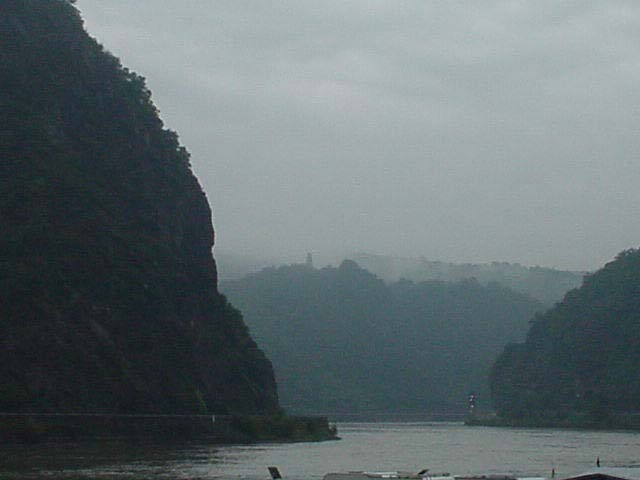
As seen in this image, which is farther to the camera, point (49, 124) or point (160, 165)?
point (160, 165)

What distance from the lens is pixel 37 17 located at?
339 feet

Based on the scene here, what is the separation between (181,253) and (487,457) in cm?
3701

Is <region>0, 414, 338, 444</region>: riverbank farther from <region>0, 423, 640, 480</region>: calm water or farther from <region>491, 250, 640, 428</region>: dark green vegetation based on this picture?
<region>491, 250, 640, 428</region>: dark green vegetation

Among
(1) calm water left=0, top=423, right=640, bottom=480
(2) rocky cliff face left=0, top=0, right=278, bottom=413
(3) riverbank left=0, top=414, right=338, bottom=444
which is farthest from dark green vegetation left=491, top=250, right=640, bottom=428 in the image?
(2) rocky cliff face left=0, top=0, right=278, bottom=413

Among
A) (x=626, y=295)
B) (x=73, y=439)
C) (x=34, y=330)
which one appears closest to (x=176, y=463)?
(x=73, y=439)

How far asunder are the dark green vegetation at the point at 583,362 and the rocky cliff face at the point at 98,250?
73.7 metres

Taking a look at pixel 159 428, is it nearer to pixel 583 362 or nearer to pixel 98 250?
pixel 98 250

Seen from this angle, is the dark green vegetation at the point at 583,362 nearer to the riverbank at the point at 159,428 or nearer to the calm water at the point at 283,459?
the calm water at the point at 283,459

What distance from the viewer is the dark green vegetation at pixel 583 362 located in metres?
170

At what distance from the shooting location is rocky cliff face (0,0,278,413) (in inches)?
3285

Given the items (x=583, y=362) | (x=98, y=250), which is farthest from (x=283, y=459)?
(x=583, y=362)

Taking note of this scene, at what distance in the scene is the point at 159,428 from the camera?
87.5m

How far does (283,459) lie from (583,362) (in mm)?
110341

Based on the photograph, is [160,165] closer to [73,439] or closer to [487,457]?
[73,439]
